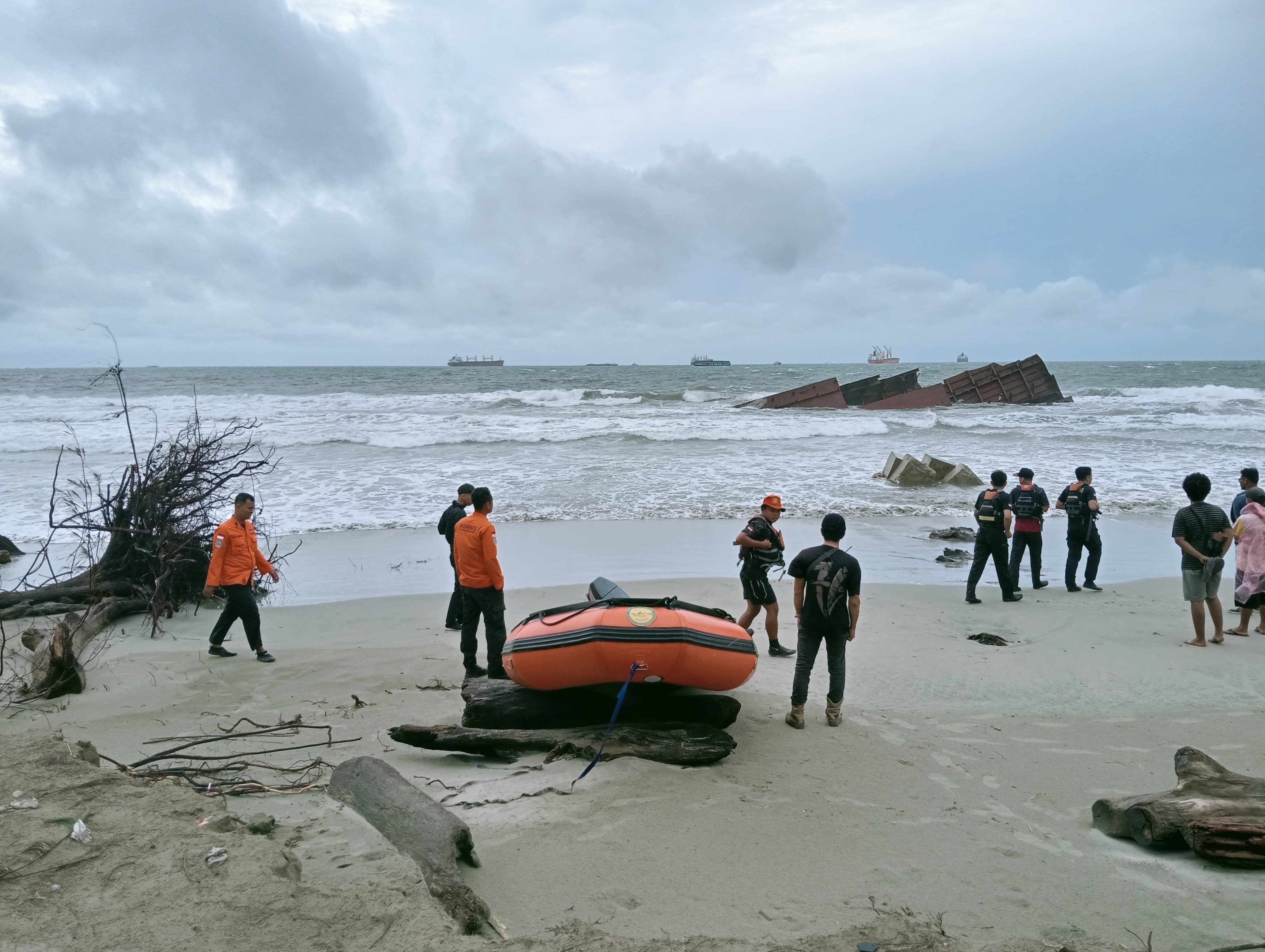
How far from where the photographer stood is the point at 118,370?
7.53m

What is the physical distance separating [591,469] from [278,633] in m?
12.0

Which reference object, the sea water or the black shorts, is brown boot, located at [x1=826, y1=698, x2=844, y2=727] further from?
the sea water

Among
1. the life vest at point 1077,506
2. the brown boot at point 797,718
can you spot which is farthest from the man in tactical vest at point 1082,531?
the brown boot at point 797,718

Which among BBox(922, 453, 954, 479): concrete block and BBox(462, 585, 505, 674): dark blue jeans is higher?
BBox(922, 453, 954, 479): concrete block

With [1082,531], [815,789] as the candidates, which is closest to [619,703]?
[815,789]

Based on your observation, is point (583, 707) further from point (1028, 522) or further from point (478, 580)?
point (1028, 522)

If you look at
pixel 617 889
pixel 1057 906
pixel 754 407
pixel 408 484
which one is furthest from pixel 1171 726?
pixel 754 407

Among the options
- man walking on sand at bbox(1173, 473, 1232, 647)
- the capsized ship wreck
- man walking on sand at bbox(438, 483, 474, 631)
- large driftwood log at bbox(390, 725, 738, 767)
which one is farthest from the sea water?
large driftwood log at bbox(390, 725, 738, 767)

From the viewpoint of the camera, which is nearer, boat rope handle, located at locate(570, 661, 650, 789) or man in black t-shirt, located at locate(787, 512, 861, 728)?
boat rope handle, located at locate(570, 661, 650, 789)

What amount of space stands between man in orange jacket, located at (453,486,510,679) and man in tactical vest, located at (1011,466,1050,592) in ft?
20.8

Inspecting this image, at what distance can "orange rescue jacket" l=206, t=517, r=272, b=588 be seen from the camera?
7191 millimetres

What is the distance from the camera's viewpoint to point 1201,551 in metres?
7.28

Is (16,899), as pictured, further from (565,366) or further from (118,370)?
(565,366)

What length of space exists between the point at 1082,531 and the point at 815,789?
22.5 ft
